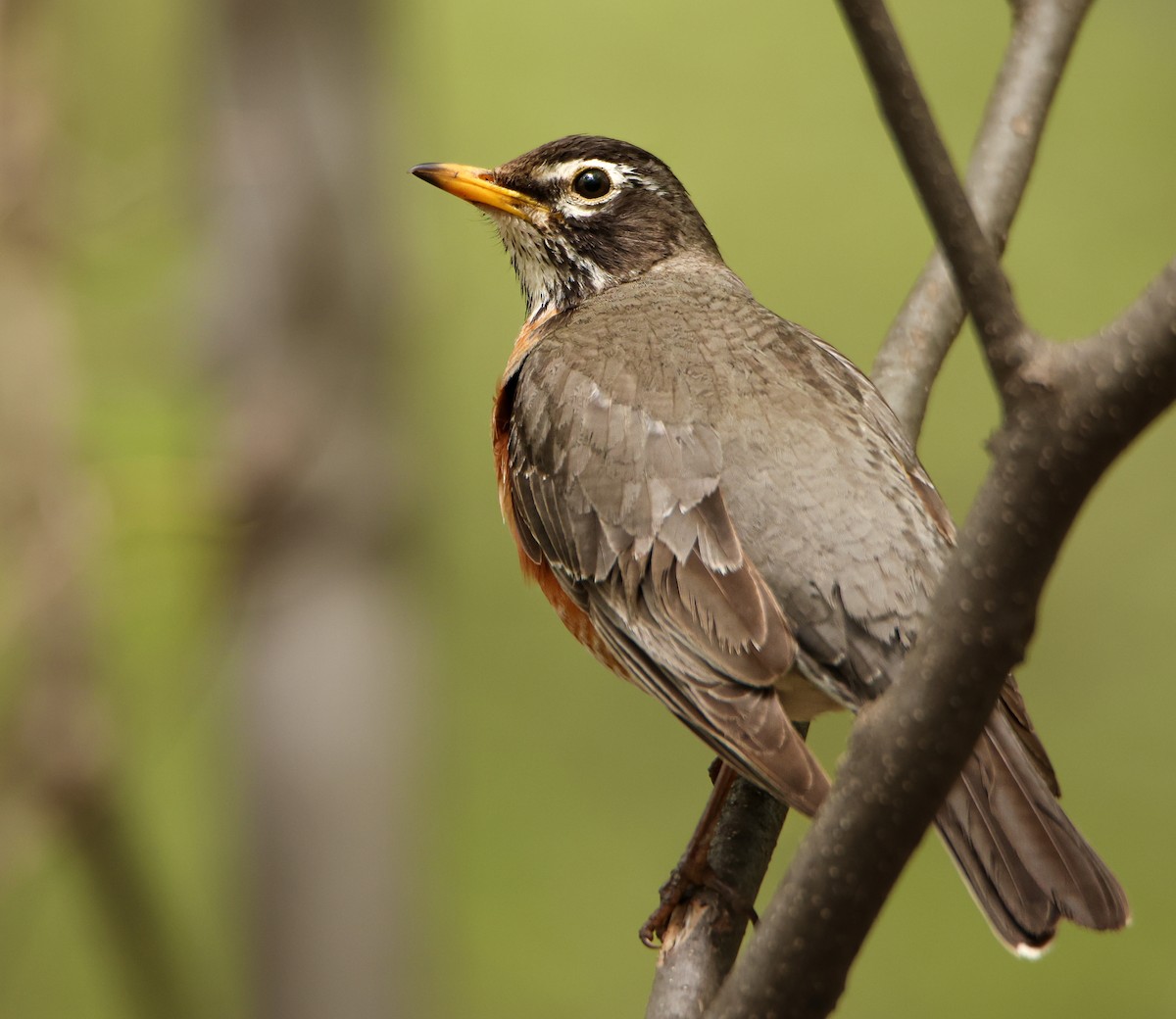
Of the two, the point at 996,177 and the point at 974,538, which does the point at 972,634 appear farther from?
the point at 996,177

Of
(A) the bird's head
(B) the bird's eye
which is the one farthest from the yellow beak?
(B) the bird's eye

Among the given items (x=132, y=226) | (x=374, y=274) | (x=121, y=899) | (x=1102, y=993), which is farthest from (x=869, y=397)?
(x=1102, y=993)

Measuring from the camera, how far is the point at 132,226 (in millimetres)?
5066

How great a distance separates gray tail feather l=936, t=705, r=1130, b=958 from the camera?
2484 mm

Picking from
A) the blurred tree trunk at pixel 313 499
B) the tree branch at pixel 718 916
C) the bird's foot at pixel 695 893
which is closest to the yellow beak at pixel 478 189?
the blurred tree trunk at pixel 313 499

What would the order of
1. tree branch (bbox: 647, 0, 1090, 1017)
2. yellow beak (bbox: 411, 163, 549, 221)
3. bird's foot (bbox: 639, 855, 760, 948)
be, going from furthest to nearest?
yellow beak (bbox: 411, 163, 549, 221), tree branch (bbox: 647, 0, 1090, 1017), bird's foot (bbox: 639, 855, 760, 948)

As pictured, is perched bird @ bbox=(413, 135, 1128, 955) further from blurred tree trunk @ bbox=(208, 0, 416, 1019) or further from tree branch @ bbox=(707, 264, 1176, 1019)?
blurred tree trunk @ bbox=(208, 0, 416, 1019)

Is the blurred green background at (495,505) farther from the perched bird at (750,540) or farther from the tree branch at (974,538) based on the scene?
the tree branch at (974,538)

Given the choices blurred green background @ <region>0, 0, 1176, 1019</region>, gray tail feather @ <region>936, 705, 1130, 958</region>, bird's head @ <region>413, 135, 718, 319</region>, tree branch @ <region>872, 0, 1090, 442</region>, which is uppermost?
tree branch @ <region>872, 0, 1090, 442</region>

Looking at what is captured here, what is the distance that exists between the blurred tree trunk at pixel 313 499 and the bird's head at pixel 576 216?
637mm

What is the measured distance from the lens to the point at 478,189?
13.5 ft

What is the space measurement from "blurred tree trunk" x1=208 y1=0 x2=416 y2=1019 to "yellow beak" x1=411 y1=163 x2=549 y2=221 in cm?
67

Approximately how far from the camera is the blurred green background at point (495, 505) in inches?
199

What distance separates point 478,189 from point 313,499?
47.5 inches
